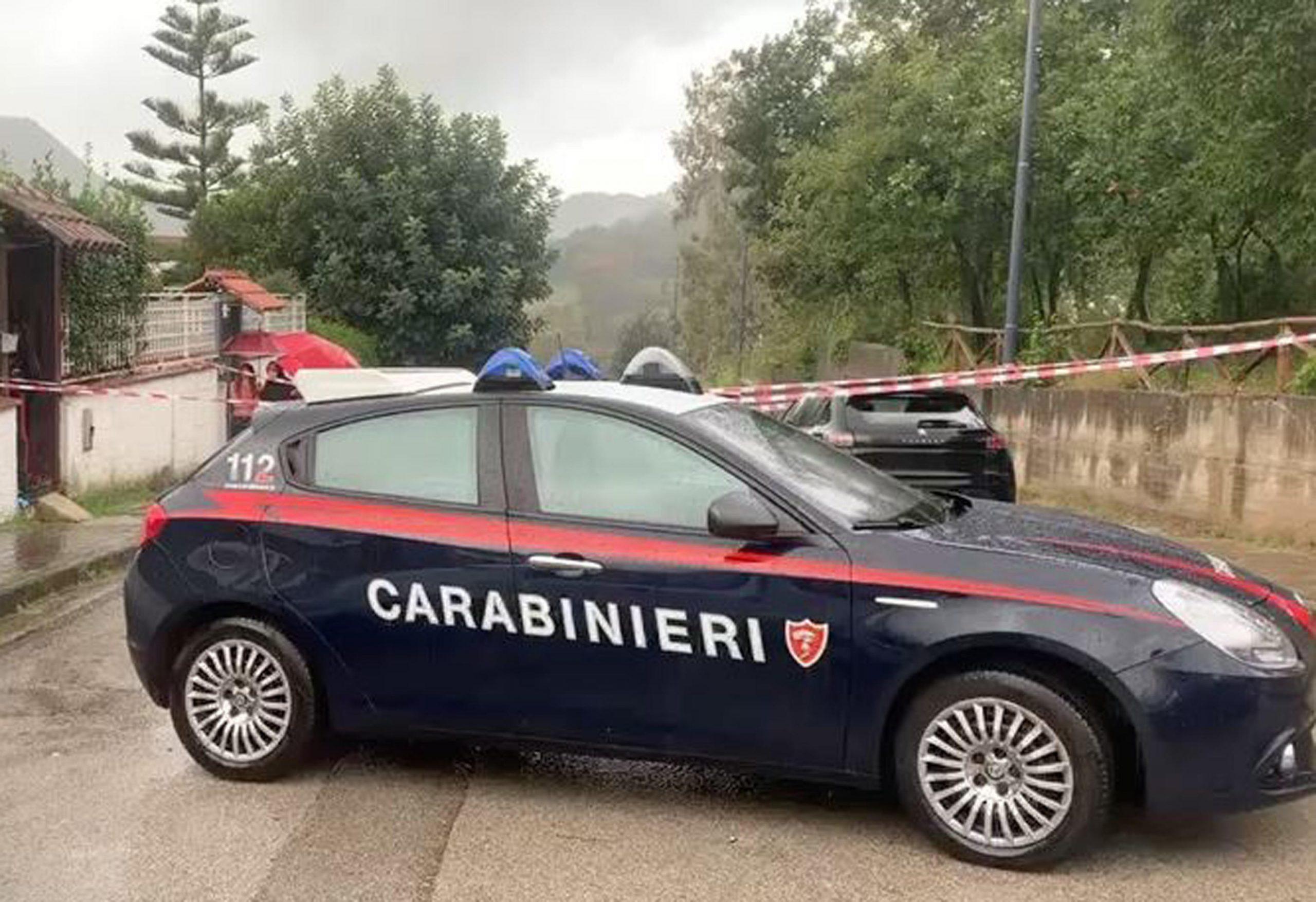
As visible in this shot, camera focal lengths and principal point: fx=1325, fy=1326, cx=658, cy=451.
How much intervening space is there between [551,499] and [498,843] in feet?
3.91

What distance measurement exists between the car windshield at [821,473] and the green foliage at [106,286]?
10995 millimetres

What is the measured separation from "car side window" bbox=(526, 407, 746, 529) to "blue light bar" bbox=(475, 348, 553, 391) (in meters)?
0.14

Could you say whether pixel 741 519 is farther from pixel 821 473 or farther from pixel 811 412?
pixel 811 412

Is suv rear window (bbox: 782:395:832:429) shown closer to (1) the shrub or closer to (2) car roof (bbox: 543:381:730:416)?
(2) car roof (bbox: 543:381:730:416)

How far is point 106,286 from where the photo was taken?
50.1 feet

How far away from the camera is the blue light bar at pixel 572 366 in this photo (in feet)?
30.2

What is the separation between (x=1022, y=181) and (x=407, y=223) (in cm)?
1513

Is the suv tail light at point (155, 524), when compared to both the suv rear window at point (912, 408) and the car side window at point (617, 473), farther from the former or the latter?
the suv rear window at point (912, 408)

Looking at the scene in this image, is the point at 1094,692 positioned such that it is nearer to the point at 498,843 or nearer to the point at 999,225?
the point at 498,843

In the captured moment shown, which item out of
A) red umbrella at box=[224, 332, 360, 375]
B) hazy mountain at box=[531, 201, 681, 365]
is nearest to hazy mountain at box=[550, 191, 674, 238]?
hazy mountain at box=[531, 201, 681, 365]

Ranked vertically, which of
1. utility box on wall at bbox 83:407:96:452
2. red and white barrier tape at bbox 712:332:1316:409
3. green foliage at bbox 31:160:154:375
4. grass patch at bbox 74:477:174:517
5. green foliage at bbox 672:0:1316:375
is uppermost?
green foliage at bbox 672:0:1316:375

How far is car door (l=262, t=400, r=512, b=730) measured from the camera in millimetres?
4699

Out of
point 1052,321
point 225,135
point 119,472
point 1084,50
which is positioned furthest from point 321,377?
point 225,135

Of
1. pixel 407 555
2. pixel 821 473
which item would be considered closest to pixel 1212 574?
pixel 821 473
